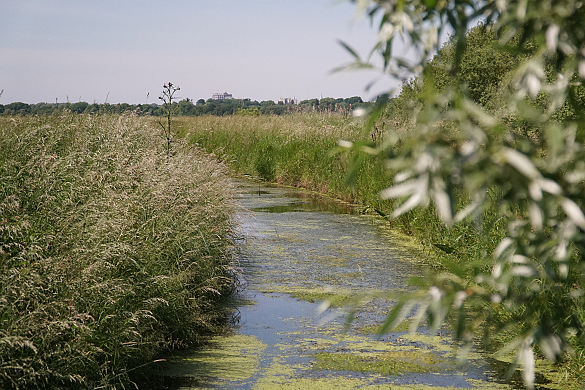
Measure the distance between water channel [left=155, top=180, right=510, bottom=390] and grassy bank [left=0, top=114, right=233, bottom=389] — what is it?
275mm

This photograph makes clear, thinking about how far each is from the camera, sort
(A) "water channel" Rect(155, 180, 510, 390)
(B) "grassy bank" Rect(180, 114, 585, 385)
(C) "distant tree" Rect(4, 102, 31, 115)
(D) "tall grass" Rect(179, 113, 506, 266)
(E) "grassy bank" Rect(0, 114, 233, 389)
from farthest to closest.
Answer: (C) "distant tree" Rect(4, 102, 31, 115)
(D) "tall grass" Rect(179, 113, 506, 266)
(B) "grassy bank" Rect(180, 114, 585, 385)
(A) "water channel" Rect(155, 180, 510, 390)
(E) "grassy bank" Rect(0, 114, 233, 389)

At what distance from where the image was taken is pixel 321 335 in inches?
142

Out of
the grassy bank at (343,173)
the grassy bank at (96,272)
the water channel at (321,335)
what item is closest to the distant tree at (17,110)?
the grassy bank at (343,173)

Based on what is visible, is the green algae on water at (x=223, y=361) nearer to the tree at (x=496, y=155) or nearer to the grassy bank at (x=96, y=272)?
the grassy bank at (x=96, y=272)

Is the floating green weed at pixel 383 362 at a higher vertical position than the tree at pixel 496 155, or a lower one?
lower

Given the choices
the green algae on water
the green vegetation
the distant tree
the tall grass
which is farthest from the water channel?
the distant tree

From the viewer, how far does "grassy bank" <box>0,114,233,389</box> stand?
246cm

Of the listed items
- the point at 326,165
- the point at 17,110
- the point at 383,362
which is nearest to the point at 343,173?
the point at 326,165

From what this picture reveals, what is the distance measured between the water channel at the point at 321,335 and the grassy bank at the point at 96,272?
275 mm

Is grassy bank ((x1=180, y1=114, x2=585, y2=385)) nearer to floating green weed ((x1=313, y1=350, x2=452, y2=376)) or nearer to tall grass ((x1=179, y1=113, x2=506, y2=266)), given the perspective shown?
tall grass ((x1=179, y1=113, x2=506, y2=266))

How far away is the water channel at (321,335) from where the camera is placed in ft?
9.82

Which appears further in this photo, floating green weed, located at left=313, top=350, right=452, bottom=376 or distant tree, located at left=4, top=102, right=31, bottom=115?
distant tree, located at left=4, top=102, right=31, bottom=115

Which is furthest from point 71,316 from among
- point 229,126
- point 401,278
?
point 229,126

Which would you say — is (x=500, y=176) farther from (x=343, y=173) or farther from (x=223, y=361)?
(x=343, y=173)
